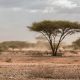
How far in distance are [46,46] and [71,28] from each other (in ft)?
193

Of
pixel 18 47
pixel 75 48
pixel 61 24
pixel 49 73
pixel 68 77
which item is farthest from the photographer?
pixel 18 47

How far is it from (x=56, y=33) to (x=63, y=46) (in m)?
55.0

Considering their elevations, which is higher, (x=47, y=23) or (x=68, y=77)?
(x=47, y=23)

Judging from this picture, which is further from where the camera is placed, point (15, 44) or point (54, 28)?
point (15, 44)

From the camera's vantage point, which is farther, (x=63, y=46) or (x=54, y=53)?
(x=63, y=46)

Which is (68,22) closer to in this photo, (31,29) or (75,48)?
(31,29)

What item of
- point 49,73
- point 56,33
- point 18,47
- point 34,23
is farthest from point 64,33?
point 18,47

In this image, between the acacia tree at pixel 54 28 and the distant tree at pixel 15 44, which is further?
the distant tree at pixel 15 44

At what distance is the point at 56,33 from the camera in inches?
2277

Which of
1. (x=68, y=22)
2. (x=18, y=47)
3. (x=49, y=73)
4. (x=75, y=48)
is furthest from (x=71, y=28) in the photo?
(x=18, y=47)

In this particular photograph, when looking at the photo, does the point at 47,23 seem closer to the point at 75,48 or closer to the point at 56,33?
the point at 56,33

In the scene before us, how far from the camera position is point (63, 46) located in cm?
11256

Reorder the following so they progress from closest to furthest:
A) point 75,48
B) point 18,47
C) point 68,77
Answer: point 68,77 < point 75,48 < point 18,47

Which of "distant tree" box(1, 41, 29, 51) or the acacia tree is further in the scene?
"distant tree" box(1, 41, 29, 51)
